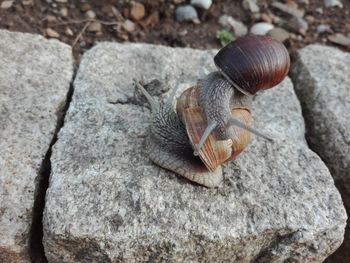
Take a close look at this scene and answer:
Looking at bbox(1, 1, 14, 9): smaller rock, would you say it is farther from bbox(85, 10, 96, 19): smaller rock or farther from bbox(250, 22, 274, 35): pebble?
bbox(250, 22, 274, 35): pebble

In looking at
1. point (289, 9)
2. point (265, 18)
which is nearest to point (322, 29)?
point (289, 9)

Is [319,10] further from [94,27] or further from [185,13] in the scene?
[94,27]

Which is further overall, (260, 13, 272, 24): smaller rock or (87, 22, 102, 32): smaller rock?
(260, 13, 272, 24): smaller rock

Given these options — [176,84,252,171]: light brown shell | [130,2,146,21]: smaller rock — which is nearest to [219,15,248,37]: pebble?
[130,2,146,21]: smaller rock

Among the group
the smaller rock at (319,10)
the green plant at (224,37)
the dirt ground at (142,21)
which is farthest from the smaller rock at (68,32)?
the smaller rock at (319,10)

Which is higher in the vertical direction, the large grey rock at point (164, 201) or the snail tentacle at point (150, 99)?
the snail tentacle at point (150, 99)

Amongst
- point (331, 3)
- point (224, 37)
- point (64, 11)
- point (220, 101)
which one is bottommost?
point (64, 11)

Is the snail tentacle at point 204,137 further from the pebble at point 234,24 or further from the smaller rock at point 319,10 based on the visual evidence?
the smaller rock at point 319,10
